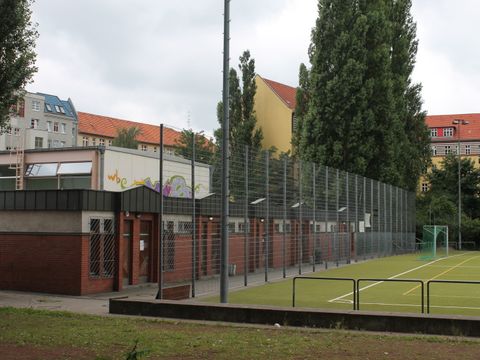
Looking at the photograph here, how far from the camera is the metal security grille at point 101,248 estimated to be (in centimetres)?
2042

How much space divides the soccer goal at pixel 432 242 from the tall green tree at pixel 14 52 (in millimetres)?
36739

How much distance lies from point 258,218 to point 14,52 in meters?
12.5

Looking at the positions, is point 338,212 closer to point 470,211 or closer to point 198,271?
point 198,271

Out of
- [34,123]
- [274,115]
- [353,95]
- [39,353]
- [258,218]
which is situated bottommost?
[39,353]

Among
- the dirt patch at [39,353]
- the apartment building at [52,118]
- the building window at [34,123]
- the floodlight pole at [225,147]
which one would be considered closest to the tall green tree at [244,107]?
the apartment building at [52,118]

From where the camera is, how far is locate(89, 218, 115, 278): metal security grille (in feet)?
67.0

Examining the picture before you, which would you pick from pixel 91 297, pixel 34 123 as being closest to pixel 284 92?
pixel 34 123

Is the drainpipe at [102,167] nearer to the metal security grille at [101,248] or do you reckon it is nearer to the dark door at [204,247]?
the metal security grille at [101,248]

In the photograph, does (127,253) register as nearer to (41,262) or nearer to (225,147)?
(41,262)

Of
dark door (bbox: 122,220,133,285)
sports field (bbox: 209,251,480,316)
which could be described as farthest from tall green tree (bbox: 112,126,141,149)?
dark door (bbox: 122,220,133,285)

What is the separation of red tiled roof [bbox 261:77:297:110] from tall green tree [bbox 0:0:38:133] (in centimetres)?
6138

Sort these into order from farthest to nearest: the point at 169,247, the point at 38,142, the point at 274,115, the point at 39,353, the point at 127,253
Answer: the point at 38,142
the point at 274,115
the point at 127,253
the point at 169,247
the point at 39,353

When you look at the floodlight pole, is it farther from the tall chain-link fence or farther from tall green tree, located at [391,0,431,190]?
tall green tree, located at [391,0,431,190]

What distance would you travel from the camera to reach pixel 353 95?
49.5 m
